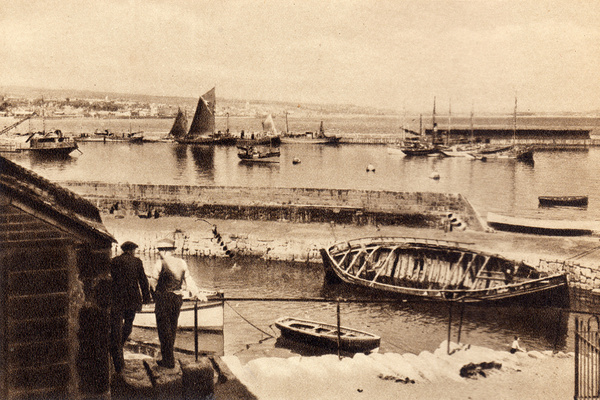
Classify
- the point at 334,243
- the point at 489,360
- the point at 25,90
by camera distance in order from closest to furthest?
the point at 489,360, the point at 25,90, the point at 334,243

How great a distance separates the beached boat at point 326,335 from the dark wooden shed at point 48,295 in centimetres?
694

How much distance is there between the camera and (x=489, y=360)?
6.49 m

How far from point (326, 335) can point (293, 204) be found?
11245 millimetres

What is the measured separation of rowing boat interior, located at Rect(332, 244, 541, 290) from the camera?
48.3 ft

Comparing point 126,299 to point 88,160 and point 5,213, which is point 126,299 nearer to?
point 5,213

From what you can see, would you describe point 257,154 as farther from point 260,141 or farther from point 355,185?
point 355,185

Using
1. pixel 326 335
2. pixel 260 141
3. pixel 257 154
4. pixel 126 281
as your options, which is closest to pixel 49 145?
pixel 257 154

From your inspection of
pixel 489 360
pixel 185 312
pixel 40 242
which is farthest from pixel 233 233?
pixel 40 242

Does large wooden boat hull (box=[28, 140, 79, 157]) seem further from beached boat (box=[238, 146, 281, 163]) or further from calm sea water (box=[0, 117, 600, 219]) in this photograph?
beached boat (box=[238, 146, 281, 163])

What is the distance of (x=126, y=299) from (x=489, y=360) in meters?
4.34

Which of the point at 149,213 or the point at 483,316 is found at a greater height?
the point at 149,213

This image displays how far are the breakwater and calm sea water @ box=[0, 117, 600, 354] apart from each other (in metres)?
3.43

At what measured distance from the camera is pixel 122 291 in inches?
201

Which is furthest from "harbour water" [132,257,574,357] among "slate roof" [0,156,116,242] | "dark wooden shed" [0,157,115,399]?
"slate roof" [0,156,116,242]
